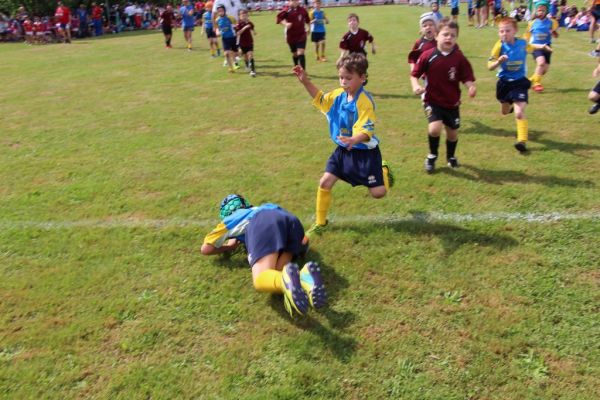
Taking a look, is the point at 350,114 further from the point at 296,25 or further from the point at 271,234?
the point at 296,25

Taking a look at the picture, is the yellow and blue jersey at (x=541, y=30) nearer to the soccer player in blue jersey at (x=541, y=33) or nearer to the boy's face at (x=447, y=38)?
the soccer player in blue jersey at (x=541, y=33)

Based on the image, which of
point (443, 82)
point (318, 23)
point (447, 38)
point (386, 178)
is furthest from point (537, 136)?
point (318, 23)

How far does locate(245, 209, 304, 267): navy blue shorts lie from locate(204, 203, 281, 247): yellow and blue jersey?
0.09 metres

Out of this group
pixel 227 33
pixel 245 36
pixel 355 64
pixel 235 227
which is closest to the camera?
pixel 235 227

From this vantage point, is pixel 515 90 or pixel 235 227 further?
pixel 515 90

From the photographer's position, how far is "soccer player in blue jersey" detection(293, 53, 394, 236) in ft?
14.3

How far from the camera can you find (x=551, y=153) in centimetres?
654

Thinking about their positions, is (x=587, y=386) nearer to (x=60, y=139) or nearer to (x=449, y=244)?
(x=449, y=244)

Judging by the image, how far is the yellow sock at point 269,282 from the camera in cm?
351

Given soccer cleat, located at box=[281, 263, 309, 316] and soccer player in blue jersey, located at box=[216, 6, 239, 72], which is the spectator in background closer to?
soccer player in blue jersey, located at box=[216, 6, 239, 72]

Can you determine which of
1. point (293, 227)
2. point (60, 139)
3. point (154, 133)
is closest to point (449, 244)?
A: point (293, 227)

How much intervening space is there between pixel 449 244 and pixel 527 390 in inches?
69.2

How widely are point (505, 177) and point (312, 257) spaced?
9.89 ft

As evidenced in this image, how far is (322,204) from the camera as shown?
15.6ft
